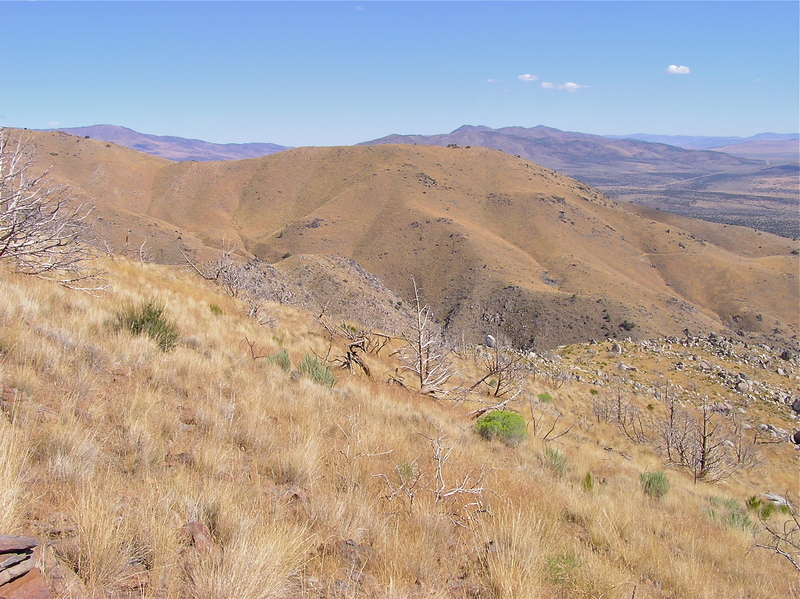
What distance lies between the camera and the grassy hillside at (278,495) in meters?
2.29

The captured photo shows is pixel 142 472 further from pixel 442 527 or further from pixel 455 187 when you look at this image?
pixel 455 187

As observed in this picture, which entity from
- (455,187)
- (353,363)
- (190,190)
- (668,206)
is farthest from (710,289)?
(668,206)

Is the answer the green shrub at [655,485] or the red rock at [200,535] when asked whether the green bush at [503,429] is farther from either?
the red rock at [200,535]

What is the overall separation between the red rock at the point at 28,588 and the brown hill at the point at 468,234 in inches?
1651

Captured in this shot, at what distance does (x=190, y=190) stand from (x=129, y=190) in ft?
35.9

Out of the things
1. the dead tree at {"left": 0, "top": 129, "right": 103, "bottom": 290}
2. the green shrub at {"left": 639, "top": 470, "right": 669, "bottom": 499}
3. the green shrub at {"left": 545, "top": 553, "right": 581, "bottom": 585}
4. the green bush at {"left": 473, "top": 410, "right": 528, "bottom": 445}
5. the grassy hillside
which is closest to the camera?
the grassy hillside

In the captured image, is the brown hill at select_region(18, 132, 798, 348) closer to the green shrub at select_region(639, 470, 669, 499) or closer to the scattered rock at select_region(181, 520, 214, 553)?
the green shrub at select_region(639, 470, 669, 499)

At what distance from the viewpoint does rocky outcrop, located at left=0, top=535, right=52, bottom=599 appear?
1.79 metres

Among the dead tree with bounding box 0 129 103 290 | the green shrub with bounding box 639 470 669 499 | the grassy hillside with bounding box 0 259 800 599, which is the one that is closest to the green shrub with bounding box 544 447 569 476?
the grassy hillside with bounding box 0 259 800 599

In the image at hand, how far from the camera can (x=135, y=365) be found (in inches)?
190

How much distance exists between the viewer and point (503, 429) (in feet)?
22.9

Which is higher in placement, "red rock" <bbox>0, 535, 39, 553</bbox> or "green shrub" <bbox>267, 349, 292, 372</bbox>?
"red rock" <bbox>0, 535, 39, 553</bbox>

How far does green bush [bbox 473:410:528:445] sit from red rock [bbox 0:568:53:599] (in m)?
5.77

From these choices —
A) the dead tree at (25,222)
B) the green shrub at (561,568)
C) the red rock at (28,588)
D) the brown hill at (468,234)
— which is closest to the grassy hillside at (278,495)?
the green shrub at (561,568)
